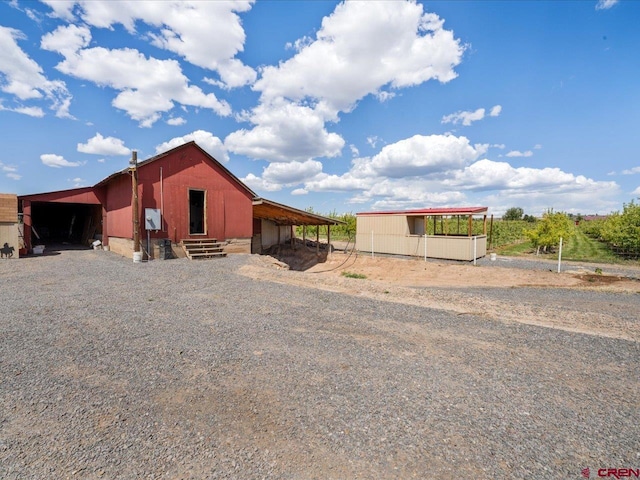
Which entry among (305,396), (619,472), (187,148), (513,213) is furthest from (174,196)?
(513,213)

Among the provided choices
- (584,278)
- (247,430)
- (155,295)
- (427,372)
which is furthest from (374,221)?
(247,430)

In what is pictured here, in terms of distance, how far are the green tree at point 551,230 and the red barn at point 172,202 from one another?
13448 millimetres

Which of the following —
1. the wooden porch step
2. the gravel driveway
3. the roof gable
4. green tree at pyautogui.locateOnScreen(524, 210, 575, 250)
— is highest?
the roof gable

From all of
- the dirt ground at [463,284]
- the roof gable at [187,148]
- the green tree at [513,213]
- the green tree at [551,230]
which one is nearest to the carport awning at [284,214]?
the roof gable at [187,148]

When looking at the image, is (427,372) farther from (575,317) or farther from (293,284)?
(293,284)

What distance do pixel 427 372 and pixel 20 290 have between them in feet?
30.4

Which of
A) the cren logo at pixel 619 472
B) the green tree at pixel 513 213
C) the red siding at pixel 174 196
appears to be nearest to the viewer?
the cren logo at pixel 619 472

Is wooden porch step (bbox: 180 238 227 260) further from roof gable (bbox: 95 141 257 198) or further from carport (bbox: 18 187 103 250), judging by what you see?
carport (bbox: 18 187 103 250)

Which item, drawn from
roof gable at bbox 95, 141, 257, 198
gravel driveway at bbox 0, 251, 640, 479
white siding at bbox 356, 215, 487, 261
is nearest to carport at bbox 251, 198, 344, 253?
roof gable at bbox 95, 141, 257, 198

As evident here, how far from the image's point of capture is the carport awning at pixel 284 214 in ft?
53.4

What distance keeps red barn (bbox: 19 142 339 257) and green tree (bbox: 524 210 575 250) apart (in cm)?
1345

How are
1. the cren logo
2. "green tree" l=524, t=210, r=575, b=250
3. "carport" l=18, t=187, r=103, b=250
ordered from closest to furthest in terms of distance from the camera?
the cren logo < "carport" l=18, t=187, r=103, b=250 < "green tree" l=524, t=210, r=575, b=250

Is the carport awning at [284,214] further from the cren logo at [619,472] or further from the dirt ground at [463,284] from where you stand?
the cren logo at [619,472]

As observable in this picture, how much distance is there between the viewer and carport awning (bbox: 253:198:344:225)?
16.3m
